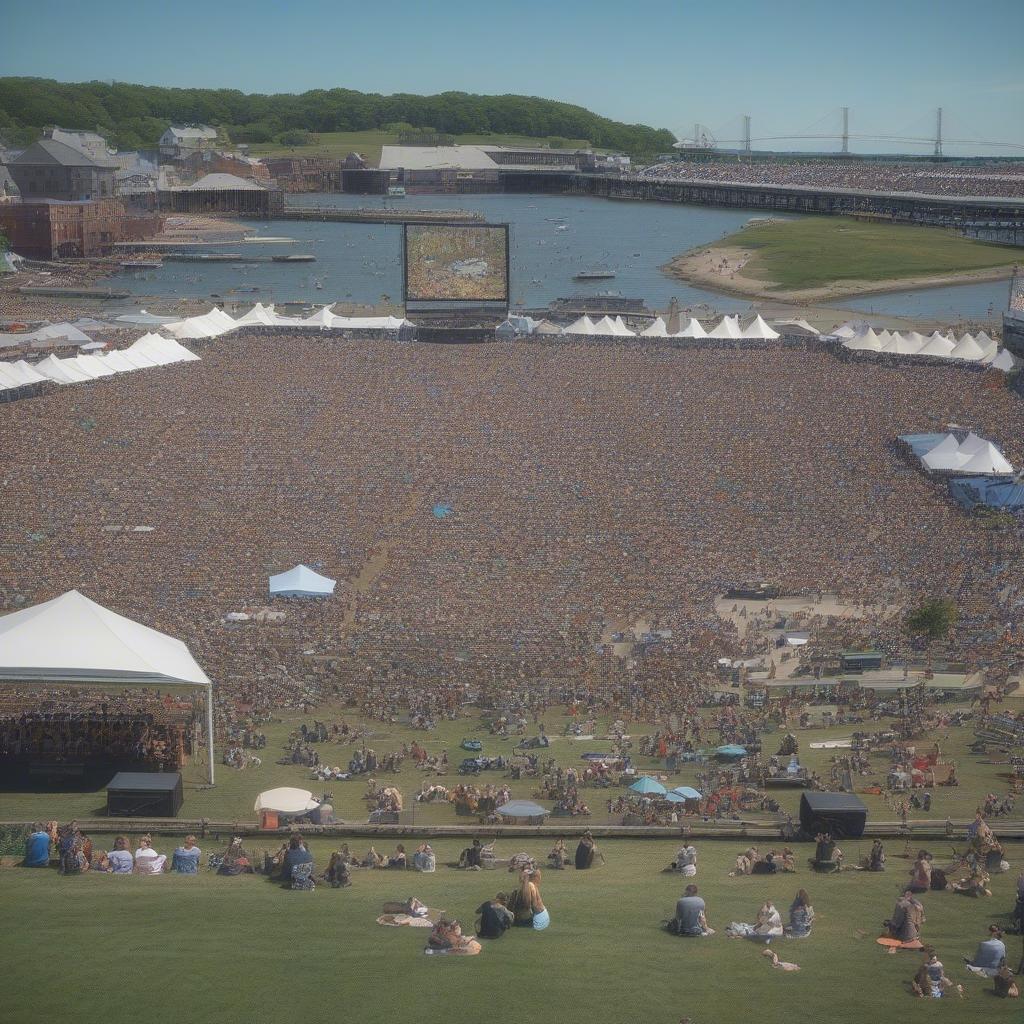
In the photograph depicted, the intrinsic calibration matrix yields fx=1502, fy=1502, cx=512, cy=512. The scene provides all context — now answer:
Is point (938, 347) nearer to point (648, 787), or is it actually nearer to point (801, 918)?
point (648, 787)

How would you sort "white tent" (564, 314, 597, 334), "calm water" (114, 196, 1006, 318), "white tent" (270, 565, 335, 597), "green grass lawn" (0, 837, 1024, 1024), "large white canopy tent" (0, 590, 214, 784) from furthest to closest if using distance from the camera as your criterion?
"calm water" (114, 196, 1006, 318)
"white tent" (564, 314, 597, 334)
"white tent" (270, 565, 335, 597)
"large white canopy tent" (0, 590, 214, 784)
"green grass lawn" (0, 837, 1024, 1024)

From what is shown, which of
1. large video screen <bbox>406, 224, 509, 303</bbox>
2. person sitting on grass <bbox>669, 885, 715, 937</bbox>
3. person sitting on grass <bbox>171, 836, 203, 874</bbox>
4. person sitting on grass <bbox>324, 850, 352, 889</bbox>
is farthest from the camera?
large video screen <bbox>406, 224, 509, 303</bbox>

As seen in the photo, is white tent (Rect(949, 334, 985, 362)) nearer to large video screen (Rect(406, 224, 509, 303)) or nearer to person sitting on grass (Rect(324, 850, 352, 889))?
large video screen (Rect(406, 224, 509, 303))

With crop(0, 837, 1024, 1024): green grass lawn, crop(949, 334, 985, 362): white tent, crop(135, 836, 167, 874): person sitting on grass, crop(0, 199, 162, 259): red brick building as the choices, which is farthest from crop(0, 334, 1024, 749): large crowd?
crop(0, 199, 162, 259): red brick building

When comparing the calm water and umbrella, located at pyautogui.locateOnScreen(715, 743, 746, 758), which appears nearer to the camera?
umbrella, located at pyautogui.locateOnScreen(715, 743, 746, 758)

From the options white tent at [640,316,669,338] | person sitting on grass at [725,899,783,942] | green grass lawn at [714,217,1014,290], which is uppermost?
green grass lawn at [714,217,1014,290]

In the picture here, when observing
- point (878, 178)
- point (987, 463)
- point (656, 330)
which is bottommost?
point (987, 463)

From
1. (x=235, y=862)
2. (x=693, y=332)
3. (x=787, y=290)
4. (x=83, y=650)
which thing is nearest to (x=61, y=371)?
(x=693, y=332)
